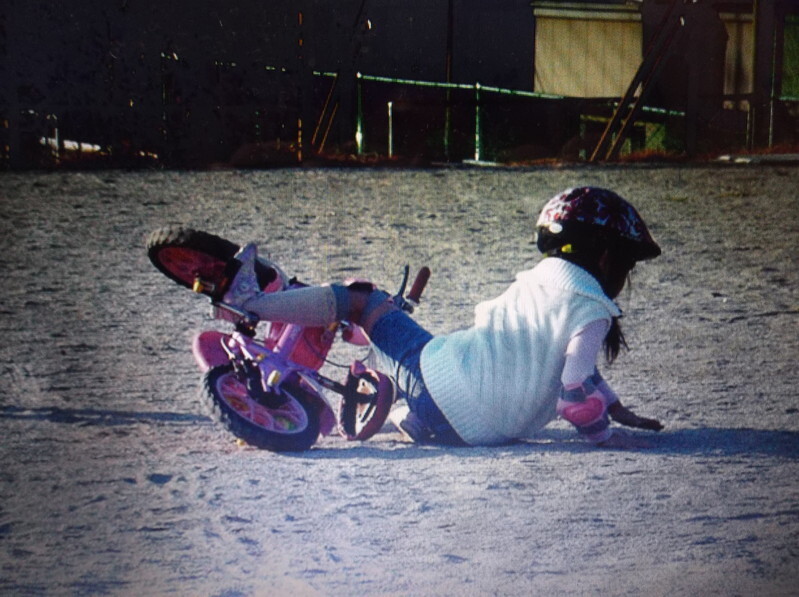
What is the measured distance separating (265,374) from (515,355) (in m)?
0.85

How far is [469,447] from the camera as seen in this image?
4.46 meters

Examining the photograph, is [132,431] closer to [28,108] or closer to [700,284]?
[700,284]

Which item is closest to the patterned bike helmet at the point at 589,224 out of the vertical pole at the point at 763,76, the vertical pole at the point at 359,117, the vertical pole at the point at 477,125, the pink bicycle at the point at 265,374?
the pink bicycle at the point at 265,374

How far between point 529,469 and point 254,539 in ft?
3.30

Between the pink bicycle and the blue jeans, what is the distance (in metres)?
0.09

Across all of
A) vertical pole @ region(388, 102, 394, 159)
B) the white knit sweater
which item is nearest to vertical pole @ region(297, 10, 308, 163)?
vertical pole @ region(388, 102, 394, 159)

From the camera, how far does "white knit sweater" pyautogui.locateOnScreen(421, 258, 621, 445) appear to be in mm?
4246

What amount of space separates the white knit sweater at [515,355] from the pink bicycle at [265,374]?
0.78 feet

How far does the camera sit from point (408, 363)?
4.50 m

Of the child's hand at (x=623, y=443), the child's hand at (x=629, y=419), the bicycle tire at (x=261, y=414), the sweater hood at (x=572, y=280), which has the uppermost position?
the sweater hood at (x=572, y=280)

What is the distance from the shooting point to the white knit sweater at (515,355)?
167 inches

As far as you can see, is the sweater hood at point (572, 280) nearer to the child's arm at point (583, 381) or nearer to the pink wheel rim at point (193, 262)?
the child's arm at point (583, 381)

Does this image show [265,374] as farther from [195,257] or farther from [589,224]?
[589,224]

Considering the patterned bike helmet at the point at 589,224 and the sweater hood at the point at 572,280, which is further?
the patterned bike helmet at the point at 589,224
